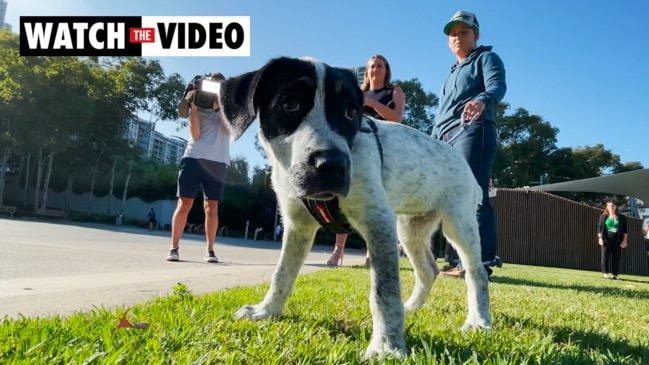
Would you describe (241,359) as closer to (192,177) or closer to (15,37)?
(192,177)

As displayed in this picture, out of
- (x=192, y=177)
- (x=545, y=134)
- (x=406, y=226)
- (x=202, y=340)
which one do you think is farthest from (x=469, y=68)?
(x=545, y=134)

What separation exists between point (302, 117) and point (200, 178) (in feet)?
13.9

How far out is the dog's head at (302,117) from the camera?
6.75 ft

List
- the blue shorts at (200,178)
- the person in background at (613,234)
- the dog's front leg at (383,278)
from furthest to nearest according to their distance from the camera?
1. the person in background at (613,234)
2. the blue shorts at (200,178)
3. the dog's front leg at (383,278)

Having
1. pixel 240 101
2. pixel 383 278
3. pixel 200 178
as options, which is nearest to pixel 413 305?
pixel 383 278

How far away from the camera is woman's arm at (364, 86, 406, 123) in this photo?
180 inches

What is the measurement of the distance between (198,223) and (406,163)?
36834 mm

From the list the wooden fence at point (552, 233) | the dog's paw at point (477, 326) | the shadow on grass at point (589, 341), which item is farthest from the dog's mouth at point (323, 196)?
the wooden fence at point (552, 233)

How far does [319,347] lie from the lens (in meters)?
1.86

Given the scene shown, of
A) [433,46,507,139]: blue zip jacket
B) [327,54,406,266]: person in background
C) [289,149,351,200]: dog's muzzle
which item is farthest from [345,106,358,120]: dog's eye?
[327,54,406,266]: person in background

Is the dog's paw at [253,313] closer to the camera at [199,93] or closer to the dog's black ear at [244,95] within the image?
the dog's black ear at [244,95]

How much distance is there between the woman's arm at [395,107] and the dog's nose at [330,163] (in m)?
2.39

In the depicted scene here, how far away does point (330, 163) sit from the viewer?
1995 mm

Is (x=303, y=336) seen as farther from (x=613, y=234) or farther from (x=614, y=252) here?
(x=614, y=252)
